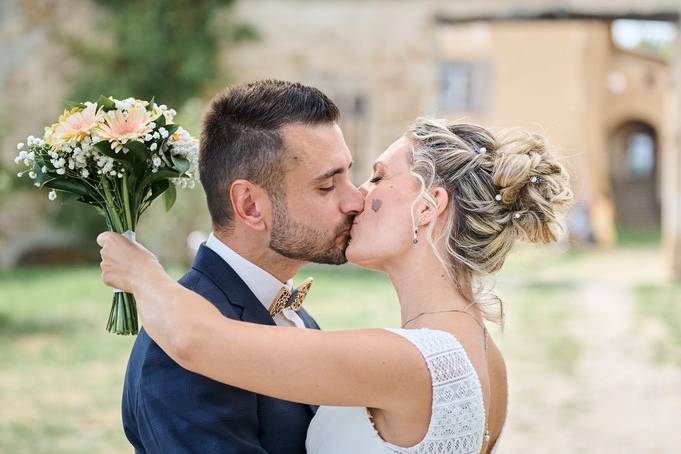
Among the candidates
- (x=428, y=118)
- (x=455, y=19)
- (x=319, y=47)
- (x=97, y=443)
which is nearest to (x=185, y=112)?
(x=319, y=47)

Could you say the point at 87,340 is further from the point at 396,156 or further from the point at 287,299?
the point at 396,156

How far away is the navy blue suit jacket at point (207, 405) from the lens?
6.94 ft

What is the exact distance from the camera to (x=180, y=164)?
7.63 ft

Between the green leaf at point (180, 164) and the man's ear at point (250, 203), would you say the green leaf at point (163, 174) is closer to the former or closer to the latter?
the green leaf at point (180, 164)

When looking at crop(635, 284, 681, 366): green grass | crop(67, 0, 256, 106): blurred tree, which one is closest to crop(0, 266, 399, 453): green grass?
crop(635, 284, 681, 366): green grass

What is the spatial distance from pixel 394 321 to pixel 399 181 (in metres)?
7.99

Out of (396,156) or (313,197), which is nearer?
(313,197)

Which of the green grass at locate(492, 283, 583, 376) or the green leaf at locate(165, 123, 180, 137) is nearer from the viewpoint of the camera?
the green leaf at locate(165, 123, 180, 137)

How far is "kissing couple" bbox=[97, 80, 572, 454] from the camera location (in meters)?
2.09

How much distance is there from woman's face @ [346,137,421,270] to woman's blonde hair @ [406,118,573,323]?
44 millimetres

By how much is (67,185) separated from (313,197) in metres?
0.62

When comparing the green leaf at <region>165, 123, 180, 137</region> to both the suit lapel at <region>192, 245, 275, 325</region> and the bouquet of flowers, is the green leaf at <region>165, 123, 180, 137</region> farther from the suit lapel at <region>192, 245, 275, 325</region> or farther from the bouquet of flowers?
the suit lapel at <region>192, 245, 275, 325</region>

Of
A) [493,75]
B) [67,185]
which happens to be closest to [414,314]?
[67,185]

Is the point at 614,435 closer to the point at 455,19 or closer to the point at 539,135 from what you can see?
the point at 539,135
